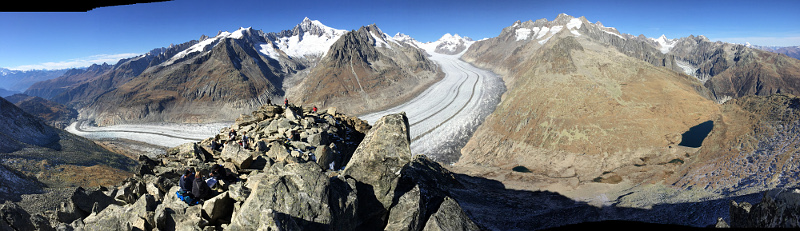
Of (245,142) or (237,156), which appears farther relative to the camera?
(245,142)

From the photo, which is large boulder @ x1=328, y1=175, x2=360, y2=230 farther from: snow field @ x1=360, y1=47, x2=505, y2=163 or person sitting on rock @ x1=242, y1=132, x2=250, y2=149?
snow field @ x1=360, y1=47, x2=505, y2=163

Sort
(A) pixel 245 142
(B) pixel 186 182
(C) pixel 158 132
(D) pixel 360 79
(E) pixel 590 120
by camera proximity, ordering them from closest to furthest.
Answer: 1. (B) pixel 186 182
2. (A) pixel 245 142
3. (E) pixel 590 120
4. (C) pixel 158 132
5. (D) pixel 360 79

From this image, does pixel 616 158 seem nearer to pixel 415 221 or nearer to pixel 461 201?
pixel 461 201

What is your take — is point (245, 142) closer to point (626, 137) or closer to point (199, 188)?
point (199, 188)

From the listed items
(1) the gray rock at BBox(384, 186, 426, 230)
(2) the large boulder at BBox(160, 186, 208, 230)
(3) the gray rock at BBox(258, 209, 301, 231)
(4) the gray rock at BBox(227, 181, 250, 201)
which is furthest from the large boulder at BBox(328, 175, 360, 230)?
(2) the large boulder at BBox(160, 186, 208, 230)

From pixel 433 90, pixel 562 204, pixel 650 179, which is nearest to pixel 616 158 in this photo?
pixel 650 179

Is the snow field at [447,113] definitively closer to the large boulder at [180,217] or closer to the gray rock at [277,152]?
the gray rock at [277,152]

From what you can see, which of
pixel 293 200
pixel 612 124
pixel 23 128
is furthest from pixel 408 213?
pixel 23 128

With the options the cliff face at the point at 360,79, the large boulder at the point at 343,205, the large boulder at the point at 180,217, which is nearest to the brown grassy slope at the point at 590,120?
the large boulder at the point at 343,205
